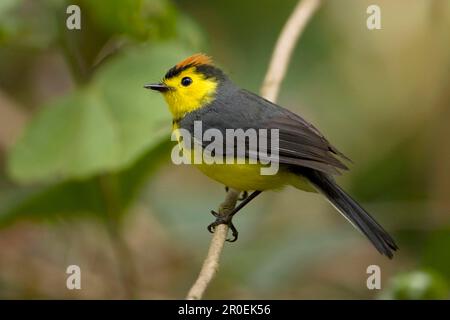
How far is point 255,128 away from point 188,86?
0.50m

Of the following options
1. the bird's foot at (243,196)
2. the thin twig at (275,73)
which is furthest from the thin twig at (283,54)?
the bird's foot at (243,196)

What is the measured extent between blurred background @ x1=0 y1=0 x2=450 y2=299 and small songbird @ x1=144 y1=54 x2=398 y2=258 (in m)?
0.23

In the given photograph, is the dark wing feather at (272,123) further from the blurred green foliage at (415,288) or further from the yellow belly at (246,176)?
the blurred green foliage at (415,288)

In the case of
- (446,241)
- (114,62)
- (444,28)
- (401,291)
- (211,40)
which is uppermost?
(211,40)

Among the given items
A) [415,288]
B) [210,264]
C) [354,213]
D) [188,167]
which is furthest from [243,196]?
[188,167]

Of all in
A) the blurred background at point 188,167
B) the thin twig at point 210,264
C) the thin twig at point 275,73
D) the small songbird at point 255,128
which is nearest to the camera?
the thin twig at point 210,264

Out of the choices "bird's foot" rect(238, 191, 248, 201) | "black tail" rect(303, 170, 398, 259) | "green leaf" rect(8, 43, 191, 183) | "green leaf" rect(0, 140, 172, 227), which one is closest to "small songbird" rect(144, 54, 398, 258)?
"black tail" rect(303, 170, 398, 259)

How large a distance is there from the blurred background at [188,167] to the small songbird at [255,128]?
0.23 metres

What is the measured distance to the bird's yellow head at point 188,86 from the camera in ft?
14.9

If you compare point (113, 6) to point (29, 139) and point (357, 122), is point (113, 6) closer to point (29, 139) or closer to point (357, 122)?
point (29, 139)

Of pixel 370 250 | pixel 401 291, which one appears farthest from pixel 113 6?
pixel 370 250

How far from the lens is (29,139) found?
186 inches

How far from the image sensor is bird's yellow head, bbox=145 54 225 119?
4527 mm

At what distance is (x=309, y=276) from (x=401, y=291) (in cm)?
175
